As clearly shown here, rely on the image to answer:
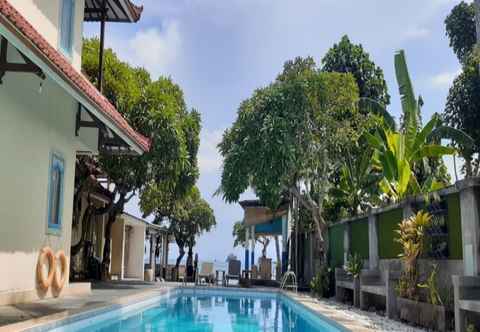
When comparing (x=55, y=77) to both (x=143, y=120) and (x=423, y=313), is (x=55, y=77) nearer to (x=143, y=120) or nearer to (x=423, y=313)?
(x=423, y=313)

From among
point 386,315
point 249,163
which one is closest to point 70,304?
point 386,315

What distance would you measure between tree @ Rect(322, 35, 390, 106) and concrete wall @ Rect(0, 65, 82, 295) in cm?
1459

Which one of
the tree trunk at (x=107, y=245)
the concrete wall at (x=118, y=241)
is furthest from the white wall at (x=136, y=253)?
the tree trunk at (x=107, y=245)

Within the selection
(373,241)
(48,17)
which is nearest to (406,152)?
(373,241)

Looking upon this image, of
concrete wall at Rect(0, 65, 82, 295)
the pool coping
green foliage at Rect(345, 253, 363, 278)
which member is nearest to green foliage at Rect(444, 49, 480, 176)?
green foliage at Rect(345, 253, 363, 278)

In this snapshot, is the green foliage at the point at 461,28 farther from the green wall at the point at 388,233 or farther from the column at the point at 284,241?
the green wall at the point at 388,233

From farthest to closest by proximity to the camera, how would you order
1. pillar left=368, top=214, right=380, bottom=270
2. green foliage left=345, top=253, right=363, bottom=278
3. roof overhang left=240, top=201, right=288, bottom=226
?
roof overhang left=240, top=201, right=288, bottom=226 → green foliage left=345, top=253, right=363, bottom=278 → pillar left=368, top=214, right=380, bottom=270

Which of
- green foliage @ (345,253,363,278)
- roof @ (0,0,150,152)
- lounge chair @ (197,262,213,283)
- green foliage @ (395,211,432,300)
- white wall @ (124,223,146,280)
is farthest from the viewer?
white wall @ (124,223,146,280)

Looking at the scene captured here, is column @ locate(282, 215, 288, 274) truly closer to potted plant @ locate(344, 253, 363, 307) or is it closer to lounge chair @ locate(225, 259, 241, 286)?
lounge chair @ locate(225, 259, 241, 286)

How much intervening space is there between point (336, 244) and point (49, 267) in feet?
30.7

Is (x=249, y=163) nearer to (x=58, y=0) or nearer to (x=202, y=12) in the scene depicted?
(x=202, y=12)

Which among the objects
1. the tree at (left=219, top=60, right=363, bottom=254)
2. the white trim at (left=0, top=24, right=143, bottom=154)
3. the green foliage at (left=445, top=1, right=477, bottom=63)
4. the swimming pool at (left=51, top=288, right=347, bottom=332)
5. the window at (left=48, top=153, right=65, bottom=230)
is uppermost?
the green foliage at (left=445, top=1, right=477, bottom=63)

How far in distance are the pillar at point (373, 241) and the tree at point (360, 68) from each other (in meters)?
11.2

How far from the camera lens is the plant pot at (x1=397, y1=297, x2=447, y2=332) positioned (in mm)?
8336
